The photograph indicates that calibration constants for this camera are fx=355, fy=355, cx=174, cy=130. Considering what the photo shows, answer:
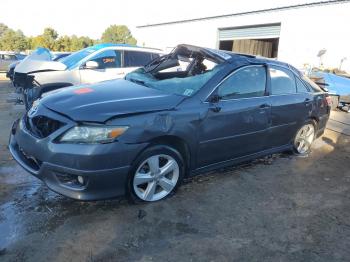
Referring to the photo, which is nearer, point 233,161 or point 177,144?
point 177,144

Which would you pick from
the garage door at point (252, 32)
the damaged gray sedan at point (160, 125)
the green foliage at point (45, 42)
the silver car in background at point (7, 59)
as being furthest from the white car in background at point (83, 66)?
the green foliage at point (45, 42)

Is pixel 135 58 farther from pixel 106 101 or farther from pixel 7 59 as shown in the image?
pixel 7 59

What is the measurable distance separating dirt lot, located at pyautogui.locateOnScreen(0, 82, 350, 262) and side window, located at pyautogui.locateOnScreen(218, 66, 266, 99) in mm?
1120

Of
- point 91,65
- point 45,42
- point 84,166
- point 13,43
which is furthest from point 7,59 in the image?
point 13,43

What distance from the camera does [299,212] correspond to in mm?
3881

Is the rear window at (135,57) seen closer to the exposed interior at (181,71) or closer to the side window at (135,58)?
the side window at (135,58)

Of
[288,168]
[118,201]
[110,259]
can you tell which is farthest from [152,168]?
[288,168]

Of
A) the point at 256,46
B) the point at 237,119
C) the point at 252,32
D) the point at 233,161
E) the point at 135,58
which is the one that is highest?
the point at 252,32

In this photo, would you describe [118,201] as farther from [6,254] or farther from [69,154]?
[6,254]

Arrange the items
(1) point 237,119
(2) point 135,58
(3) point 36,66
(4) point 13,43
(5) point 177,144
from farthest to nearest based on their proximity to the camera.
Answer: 1. (4) point 13,43
2. (2) point 135,58
3. (3) point 36,66
4. (1) point 237,119
5. (5) point 177,144

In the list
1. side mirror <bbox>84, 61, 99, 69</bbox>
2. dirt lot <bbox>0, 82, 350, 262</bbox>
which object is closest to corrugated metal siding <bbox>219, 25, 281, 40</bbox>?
side mirror <bbox>84, 61, 99, 69</bbox>

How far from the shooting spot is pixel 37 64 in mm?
7789

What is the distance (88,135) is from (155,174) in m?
0.86

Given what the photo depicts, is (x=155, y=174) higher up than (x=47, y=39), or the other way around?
(x=47, y=39)
